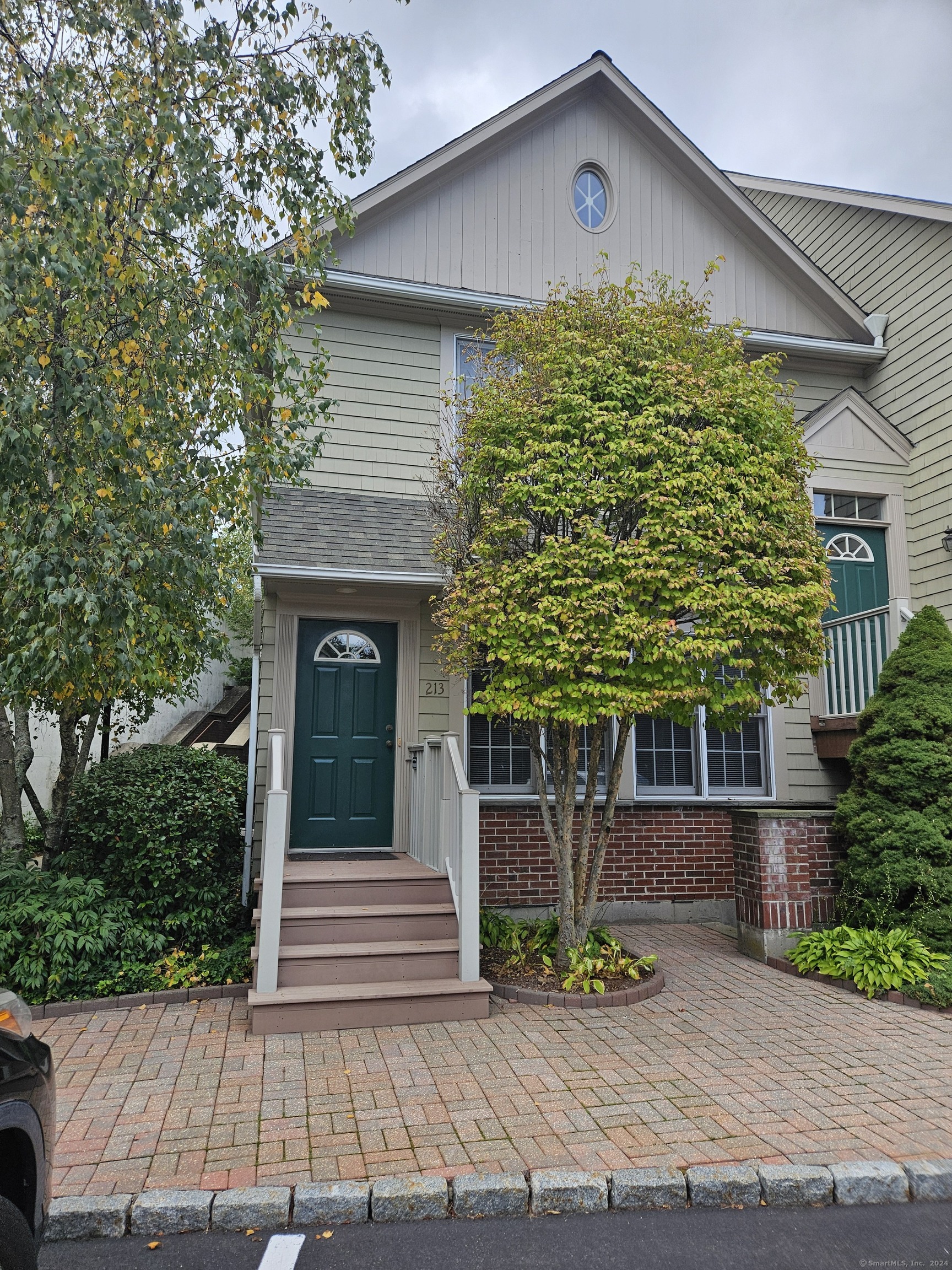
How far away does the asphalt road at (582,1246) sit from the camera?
2.97 m

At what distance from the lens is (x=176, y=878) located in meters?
6.65

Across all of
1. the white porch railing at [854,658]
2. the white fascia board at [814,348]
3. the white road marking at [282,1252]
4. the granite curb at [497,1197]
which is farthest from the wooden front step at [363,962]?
the white fascia board at [814,348]

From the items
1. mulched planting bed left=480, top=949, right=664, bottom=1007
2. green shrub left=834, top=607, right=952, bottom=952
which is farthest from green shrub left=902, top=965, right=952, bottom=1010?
mulched planting bed left=480, top=949, right=664, bottom=1007

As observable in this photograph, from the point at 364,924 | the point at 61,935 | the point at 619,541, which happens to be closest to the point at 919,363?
the point at 619,541

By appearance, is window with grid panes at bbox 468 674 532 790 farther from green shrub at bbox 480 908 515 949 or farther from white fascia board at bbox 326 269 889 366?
white fascia board at bbox 326 269 889 366

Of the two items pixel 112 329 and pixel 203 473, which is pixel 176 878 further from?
pixel 112 329

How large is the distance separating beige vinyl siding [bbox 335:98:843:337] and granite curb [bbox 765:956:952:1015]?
Answer: 6857 millimetres

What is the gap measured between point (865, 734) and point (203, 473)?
5896 mm

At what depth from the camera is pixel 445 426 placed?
8508mm

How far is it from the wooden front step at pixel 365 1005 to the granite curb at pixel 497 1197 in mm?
1956

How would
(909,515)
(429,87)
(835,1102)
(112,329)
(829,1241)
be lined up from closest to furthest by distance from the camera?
(829,1241) → (835,1102) → (112,329) → (429,87) → (909,515)

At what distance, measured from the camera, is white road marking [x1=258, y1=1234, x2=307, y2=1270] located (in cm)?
293

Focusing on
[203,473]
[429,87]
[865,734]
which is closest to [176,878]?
[203,473]

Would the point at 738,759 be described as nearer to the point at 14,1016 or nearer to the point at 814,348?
the point at 814,348
